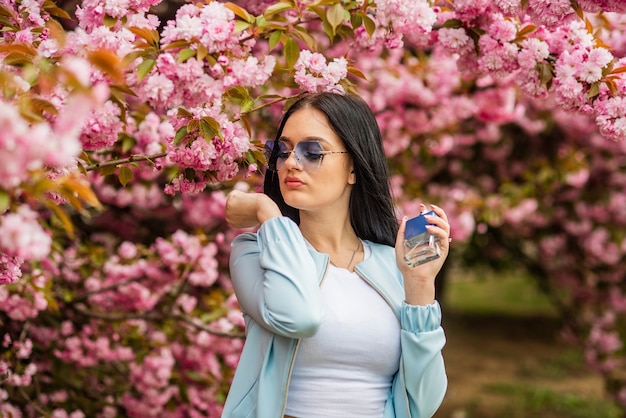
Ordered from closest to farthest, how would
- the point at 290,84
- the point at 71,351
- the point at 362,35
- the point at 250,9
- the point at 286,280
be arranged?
the point at 286,280, the point at 290,84, the point at 362,35, the point at 250,9, the point at 71,351

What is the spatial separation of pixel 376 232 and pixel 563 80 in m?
0.91

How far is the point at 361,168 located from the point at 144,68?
699 mm

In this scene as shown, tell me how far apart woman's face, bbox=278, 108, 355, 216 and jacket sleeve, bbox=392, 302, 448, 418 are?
0.40 m

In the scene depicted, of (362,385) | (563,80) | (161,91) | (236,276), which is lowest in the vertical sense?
(362,385)

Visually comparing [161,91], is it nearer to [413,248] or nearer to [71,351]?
[413,248]

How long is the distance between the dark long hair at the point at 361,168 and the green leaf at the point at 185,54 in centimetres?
38

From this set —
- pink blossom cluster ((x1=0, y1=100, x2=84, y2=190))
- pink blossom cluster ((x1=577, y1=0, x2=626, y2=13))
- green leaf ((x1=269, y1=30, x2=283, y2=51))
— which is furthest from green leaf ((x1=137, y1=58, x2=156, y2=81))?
pink blossom cluster ((x1=577, y1=0, x2=626, y2=13))

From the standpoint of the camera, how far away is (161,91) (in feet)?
6.63

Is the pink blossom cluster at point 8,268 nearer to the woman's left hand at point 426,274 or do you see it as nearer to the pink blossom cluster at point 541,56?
the woman's left hand at point 426,274

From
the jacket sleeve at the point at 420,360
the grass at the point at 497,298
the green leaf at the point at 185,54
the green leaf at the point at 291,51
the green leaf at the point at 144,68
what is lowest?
the grass at the point at 497,298

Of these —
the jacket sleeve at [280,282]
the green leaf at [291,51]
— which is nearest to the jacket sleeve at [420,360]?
the jacket sleeve at [280,282]

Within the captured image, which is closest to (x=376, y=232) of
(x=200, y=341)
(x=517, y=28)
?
(x=517, y=28)

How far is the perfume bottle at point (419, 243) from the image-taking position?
6.85ft

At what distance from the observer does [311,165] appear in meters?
2.16
